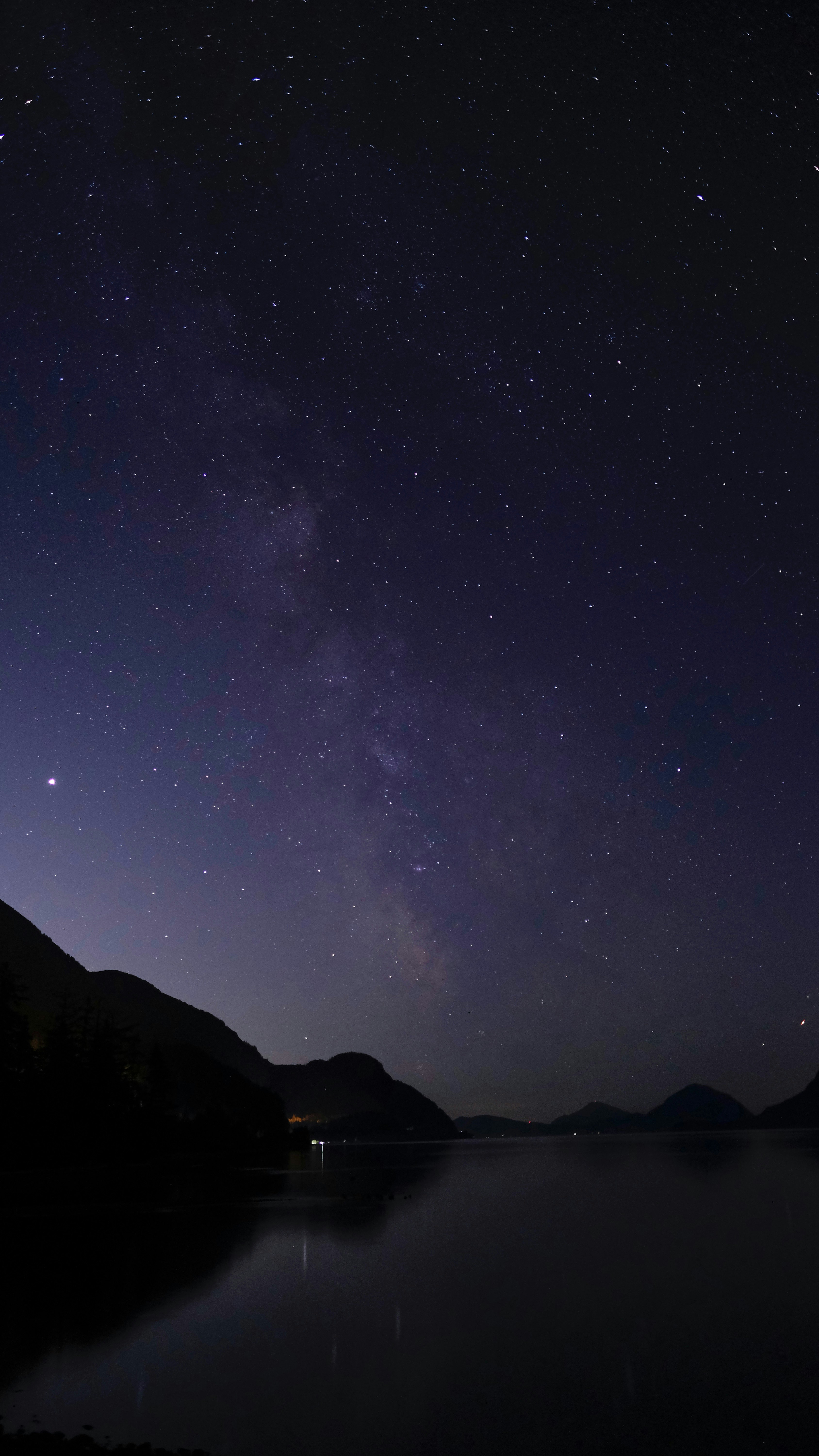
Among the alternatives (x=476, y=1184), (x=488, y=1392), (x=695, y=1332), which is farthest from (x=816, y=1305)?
(x=476, y=1184)

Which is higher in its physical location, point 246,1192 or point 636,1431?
point 636,1431

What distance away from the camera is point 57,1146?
6825cm

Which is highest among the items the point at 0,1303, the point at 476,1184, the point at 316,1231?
the point at 0,1303

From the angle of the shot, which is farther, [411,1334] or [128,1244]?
[128,1244]

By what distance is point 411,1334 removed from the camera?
19.8 m

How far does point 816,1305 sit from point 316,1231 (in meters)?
20.1

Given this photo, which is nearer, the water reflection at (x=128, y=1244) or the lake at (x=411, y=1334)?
the lake at (x=411, y=1334)

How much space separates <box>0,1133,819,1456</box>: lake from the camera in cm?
1344

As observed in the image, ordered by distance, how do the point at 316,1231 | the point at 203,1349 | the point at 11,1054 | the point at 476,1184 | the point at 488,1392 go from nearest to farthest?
the point at 488,1392 < the point at 203,1349 < the point at 316,1231 < the point at 11,1054 < the point at 476,1184

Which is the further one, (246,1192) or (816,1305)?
(246,1192)

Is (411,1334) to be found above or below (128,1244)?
above

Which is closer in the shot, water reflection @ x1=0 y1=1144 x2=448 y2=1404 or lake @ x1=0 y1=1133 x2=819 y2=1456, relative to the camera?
lake @ x1=0 y1=1133 x2=819 y2=1456

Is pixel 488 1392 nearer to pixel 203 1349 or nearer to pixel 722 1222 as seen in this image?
pixel 203 1349

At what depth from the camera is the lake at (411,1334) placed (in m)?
13.4
